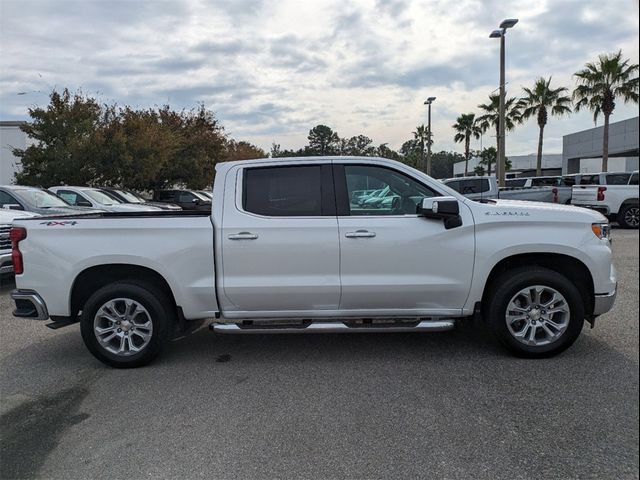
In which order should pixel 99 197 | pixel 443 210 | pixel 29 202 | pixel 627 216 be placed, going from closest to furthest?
pixel 443 210 → pixel 29 202 → pixel 627 216 → pixel 99 197

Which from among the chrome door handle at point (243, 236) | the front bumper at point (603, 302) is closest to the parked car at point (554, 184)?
the front bumper at point (603, 302)

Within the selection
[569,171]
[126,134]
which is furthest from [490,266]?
[569,171]

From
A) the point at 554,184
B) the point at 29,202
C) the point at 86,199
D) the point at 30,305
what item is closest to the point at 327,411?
the point at 30,305

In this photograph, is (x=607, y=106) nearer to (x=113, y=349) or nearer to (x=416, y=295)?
(x=416, y=295)

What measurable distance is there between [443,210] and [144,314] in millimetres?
2921

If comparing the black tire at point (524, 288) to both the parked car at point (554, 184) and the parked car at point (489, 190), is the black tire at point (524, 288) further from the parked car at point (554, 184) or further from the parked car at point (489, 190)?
the parked car at point (554, 184)

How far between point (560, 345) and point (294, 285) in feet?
8.22

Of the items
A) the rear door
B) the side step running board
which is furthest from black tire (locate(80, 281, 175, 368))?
the rear door

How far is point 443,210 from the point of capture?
4391 millimetres

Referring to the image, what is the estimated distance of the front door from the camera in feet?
15.0

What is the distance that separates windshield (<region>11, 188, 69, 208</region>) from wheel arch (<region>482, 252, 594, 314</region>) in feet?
33.6

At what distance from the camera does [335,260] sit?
4.59 meters

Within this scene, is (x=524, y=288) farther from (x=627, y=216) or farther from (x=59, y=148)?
(x=59, y=148)

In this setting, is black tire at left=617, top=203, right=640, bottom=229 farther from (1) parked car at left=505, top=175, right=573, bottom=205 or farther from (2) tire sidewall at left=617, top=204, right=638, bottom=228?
(1) parked car at left=505, top=175, right=573, bottom=205
